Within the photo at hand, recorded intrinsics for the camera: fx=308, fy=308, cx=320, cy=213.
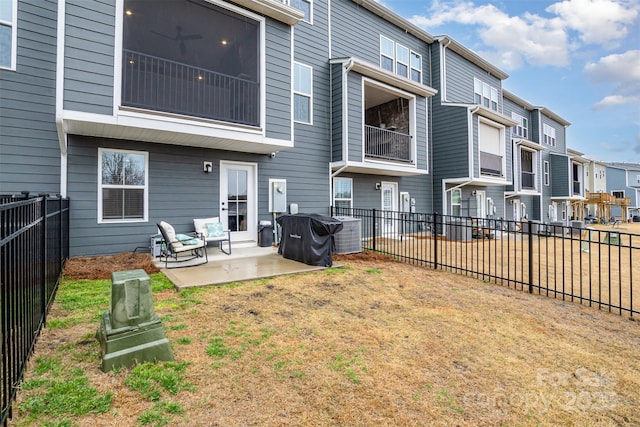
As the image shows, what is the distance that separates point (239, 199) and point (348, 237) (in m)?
3.18

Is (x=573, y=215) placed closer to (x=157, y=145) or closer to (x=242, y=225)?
(x=242, y=225)

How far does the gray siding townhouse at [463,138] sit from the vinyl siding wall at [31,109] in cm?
1337

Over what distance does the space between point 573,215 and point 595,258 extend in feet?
76.5

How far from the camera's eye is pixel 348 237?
25.9ft

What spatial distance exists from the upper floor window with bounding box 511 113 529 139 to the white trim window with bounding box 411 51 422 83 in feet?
35.1

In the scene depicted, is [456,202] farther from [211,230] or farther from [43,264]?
[43,264]

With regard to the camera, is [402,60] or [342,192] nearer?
[342,192]

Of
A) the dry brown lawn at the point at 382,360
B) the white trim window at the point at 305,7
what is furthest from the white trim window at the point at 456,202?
the dry brown lawn at the point at 382,360

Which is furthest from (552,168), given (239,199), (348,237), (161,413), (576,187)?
(161,413)

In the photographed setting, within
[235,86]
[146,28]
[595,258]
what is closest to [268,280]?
[235,86]

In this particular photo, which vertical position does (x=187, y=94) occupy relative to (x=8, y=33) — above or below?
below

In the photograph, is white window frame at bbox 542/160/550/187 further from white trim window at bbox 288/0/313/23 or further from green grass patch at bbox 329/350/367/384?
green grass patch at bbox 329/350/367/384

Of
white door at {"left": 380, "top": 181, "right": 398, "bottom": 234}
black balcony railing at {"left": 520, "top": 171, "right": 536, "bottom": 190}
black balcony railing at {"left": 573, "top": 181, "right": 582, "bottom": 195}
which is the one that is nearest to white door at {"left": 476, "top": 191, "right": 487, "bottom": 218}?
black balcony railing at {"left": 520, "top": 171, "right": 536, "bottom": 190}

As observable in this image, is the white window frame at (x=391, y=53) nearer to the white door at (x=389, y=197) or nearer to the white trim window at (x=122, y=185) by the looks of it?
the white door at (x=389, y=197)
